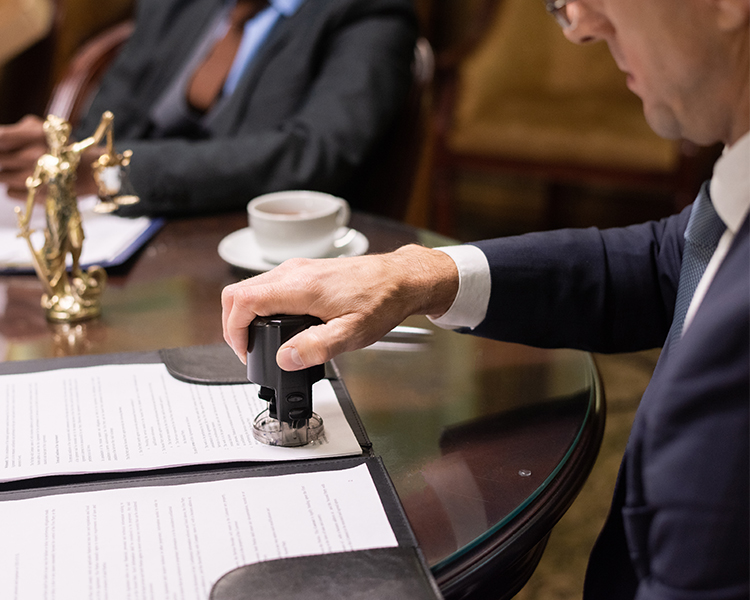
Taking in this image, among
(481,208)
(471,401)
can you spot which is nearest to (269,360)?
(471,401)

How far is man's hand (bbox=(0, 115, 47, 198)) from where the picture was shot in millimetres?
1020

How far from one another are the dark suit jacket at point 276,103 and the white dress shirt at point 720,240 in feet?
1.89

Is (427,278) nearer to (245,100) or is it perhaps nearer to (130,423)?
(130,423)

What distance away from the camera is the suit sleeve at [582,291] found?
721mm

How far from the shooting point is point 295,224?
0.89 m

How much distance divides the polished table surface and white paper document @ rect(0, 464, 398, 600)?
0.05 meters

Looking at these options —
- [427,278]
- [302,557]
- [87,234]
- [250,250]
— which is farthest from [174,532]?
[87,234]

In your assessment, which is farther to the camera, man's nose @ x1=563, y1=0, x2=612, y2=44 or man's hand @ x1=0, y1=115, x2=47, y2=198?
man's hand @ x1=0, y1=115, x2=47, y2=198

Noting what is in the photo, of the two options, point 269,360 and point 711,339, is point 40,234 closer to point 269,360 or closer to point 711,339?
point 269,360

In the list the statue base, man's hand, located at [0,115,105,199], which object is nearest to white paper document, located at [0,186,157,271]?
man's hand, located at [0,115,105,199]

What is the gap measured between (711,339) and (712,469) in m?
0.07

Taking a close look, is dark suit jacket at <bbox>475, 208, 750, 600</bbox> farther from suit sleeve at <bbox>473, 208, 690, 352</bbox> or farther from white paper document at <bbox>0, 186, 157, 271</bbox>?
white paper document at <bbox>0, 186, 157, 271</bbox>

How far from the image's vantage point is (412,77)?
1.41 metres

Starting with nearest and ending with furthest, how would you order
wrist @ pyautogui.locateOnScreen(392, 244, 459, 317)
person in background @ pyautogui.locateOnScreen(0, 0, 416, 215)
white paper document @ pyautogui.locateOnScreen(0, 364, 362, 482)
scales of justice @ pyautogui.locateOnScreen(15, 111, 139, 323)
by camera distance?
white paper document @ pyautogui.locateOnScreen(0, 364, 362, 482)
wrist @ pyautogui.locateOnScreen(392, 244, 459, 317)
scales of justice @ pyautogui.locateOnScreen(15, 111, 139, 323)
person in background @ pyautogui.locateOnScreen(0, 0, 416, 215)
